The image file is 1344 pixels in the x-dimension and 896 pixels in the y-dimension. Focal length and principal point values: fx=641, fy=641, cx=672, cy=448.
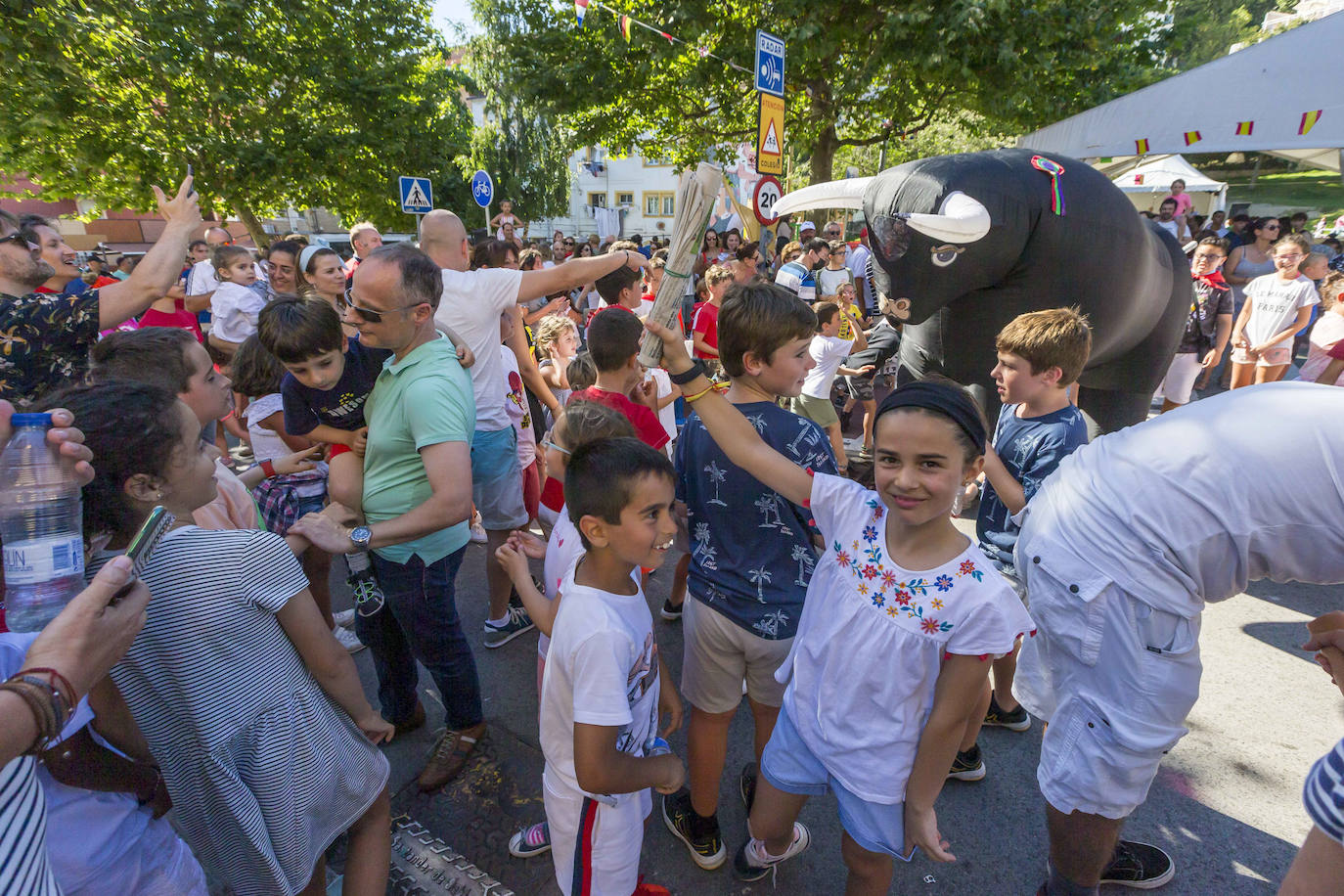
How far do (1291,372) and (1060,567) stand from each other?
8.54 metres

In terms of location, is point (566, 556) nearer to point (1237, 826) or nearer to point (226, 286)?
point (1237, 826)

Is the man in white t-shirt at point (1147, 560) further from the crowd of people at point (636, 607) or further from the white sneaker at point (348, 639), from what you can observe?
the white sneaker at point (348, 639)

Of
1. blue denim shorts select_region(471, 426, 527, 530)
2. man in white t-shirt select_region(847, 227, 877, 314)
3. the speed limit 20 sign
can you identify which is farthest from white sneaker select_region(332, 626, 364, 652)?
man in white t-shirt select_region(847, 227, 877, 314)

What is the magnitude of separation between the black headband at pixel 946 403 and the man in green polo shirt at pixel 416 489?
1268mm

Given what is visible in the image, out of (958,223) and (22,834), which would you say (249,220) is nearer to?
(958,223)

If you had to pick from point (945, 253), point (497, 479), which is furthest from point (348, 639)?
point (945, 253)

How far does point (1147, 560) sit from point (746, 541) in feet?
3.30

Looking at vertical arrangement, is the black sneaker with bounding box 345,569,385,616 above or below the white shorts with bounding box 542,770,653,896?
above

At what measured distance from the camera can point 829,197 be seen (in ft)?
12.8

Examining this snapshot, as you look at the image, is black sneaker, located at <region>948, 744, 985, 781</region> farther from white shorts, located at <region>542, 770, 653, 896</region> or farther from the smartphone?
the smartphone

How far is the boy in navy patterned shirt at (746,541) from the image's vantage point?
1893 millimetres

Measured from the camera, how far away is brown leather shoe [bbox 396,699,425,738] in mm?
2742

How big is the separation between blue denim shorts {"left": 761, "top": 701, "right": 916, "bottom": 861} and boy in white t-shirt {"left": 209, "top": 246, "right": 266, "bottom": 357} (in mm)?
4782

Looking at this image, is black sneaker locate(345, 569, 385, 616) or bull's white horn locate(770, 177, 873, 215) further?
bull's white horn locate(770, 177, 873, 215)
